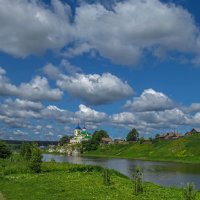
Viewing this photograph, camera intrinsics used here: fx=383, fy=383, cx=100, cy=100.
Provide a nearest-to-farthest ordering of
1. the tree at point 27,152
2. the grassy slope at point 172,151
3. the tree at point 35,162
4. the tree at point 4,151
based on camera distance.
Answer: the tree at point 35,162 → the tree at point 27,152 → the tree at point 4,151 → the grassy slope at point 172,151

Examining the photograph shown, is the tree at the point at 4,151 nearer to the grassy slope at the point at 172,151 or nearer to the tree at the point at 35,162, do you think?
the tree at the point at 35,162

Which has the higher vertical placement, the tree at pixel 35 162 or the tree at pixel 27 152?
the tree at pixel 27 152

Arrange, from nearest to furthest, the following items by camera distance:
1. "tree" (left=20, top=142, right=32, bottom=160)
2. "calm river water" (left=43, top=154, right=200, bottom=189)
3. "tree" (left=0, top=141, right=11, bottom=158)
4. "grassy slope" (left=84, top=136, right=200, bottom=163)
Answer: "calm river water" (left=43, top=154, right=200, bottom=189) < "tree" (left=20, top=142, right=32, bottom=160) < "tree" (left=0, top=141, right=11, bottom=158) < "grassy slope" (left=84, top=136, right=200, bottom=163)

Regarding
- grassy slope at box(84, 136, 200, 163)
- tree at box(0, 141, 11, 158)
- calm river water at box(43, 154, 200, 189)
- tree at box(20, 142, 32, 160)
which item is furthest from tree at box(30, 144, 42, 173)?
grassy slope at box(84, 136, 200, 163)

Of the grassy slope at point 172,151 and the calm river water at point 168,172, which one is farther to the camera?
the grassy slope at point 172,151

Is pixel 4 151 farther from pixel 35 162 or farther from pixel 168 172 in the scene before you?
pixel 35 162

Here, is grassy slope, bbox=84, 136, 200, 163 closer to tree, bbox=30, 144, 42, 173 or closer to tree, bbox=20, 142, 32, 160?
tree, bbox=20, 142, 32, 160

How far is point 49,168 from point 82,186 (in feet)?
88.3

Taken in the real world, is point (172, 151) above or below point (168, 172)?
above

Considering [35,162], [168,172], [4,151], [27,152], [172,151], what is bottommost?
[168,172]

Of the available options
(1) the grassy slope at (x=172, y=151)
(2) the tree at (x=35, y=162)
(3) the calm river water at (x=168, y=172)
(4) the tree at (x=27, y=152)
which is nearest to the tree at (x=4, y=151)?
(4) the tree at (x=27, y=152)

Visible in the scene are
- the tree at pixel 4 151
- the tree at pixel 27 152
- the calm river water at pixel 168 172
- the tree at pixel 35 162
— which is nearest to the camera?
the tree at pixel 35 162

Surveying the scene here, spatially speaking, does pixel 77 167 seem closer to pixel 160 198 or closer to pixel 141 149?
pixel 160 198

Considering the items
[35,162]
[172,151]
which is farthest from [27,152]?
[172,151]
